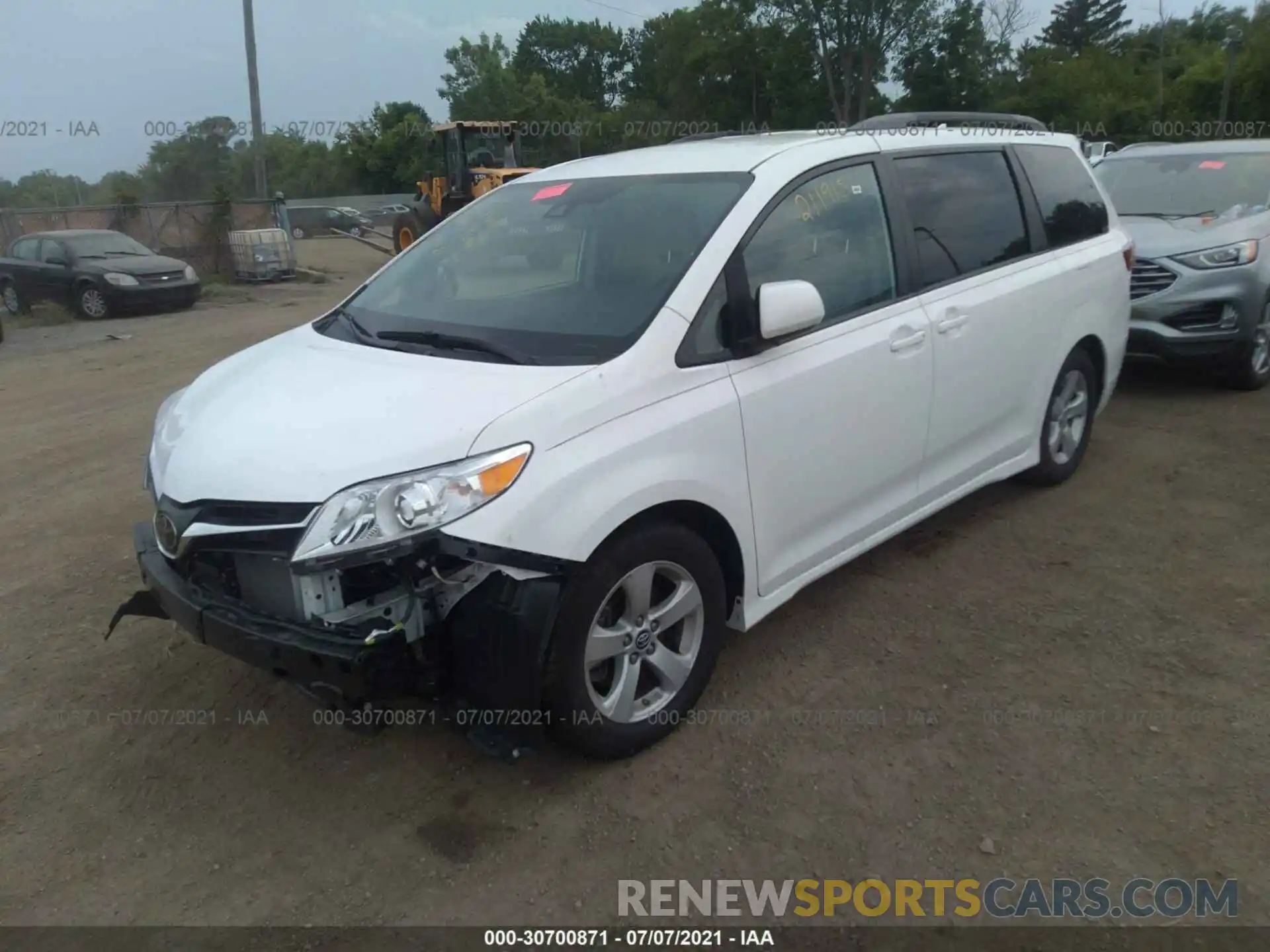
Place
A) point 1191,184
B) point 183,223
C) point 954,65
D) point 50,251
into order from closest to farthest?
point 1191,184, point 50,251, point 183,223, point 954,65

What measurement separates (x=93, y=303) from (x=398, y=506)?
557 inches

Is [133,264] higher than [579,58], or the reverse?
[579,58]

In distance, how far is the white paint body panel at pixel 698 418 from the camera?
2.74 meters

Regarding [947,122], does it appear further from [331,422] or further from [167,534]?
[167,534]

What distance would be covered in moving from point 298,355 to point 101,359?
8.85 metres

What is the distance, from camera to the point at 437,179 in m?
21.3

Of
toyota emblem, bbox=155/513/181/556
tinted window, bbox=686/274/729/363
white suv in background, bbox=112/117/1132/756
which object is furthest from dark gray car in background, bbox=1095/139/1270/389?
toyota emblem, bbox=155/513/181/556

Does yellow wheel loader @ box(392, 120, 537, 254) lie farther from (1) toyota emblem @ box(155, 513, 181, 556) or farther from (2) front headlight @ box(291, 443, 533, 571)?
(2) front headlight @ box(291, 443, 533, 571)

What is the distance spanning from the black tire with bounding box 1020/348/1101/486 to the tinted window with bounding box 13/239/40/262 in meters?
15.2

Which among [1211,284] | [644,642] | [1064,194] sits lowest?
[644,642]

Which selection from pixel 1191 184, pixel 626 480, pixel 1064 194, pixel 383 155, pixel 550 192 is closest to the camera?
pixel 626 480

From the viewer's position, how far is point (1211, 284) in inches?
267

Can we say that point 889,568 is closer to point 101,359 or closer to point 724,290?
point 724,290

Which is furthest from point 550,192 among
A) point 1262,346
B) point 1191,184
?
point 1191,184
